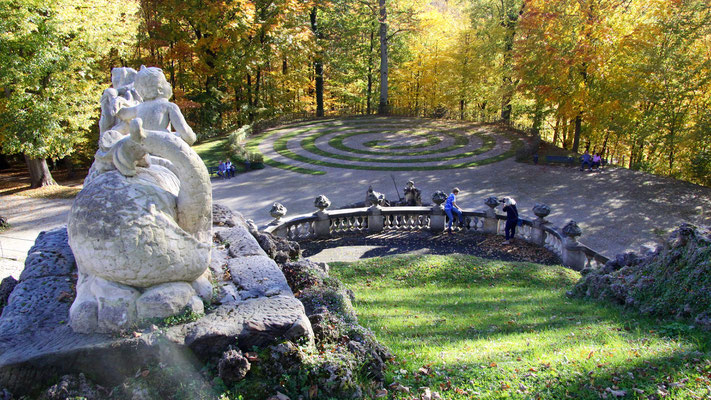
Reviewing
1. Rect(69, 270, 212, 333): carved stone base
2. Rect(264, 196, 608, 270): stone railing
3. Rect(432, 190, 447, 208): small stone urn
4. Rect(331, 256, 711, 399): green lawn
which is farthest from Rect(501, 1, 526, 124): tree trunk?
Rect(69, 270, 212, 333): carved stone base

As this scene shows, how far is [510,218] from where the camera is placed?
13359mm

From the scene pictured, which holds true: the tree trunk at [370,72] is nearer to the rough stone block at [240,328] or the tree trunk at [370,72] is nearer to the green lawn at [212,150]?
the green lawn at [212,150]

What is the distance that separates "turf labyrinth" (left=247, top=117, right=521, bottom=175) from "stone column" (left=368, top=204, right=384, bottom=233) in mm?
9454

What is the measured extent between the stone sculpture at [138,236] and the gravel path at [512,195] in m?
8.09

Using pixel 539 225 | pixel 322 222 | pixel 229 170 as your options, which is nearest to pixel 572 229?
pixel 539 225

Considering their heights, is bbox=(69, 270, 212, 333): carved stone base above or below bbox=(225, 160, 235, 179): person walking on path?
above

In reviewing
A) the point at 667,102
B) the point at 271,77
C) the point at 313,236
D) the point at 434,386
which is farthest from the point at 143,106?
the point at 271,77

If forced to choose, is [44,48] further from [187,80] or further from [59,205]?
[187,80]

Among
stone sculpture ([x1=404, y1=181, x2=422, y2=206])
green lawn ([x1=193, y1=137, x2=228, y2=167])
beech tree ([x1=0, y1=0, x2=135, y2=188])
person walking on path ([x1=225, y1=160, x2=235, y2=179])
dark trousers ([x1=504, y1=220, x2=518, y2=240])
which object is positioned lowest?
dark trousers ([x1=504, y1=220, x2=518, y2=240])

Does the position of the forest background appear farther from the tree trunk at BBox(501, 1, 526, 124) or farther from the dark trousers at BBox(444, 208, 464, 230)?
the dark trousers at BBox(444, 208, 464, 230)

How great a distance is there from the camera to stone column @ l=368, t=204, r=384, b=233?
1457 centimetres

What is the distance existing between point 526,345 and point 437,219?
8.90 metres

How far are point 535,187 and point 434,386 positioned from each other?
704 inches

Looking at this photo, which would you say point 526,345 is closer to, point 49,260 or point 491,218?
point 49,260
